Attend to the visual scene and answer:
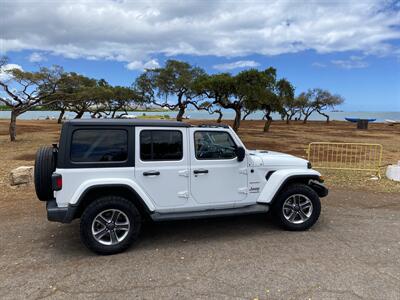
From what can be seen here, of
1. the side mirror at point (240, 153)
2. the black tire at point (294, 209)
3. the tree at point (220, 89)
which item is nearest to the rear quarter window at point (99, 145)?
the side mirror at point (240, 153)

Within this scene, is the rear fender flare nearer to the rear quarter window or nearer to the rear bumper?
the rear quarter window

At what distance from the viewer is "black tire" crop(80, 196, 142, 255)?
436 cm

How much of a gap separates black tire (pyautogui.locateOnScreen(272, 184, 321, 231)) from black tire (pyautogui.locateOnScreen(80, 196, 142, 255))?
6.96ft

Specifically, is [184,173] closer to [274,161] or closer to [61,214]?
[274,161]

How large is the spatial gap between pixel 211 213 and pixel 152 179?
0.98 m

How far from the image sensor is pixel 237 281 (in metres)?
3.73

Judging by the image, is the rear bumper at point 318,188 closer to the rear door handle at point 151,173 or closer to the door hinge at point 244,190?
the door hinge at point 244,190

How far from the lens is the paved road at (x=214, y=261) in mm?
3557

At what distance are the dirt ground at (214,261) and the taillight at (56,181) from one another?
0.92 meters

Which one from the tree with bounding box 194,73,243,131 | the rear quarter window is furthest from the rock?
the tree with bounding box 194,73,243,131

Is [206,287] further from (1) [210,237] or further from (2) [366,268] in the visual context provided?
(2) [366,268]

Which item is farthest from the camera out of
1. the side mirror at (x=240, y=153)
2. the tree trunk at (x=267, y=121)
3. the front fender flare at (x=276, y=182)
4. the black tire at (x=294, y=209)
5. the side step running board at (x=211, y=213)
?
the tree trunk at (x=267, y=121)

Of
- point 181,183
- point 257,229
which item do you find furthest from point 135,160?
point 257,229

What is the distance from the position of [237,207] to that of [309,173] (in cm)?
126
